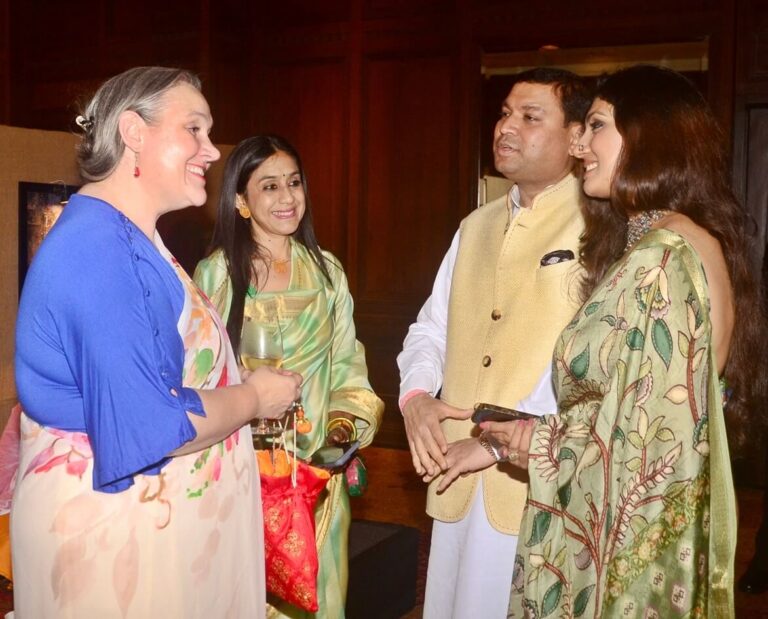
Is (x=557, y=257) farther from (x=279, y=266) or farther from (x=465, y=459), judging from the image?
(x=279, y=266)

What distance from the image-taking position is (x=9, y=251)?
3.40 m

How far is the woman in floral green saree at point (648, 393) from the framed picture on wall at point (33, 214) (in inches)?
90.0

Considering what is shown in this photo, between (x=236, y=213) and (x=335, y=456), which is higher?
(x=236, y=213)

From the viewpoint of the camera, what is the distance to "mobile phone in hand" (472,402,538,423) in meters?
1.88

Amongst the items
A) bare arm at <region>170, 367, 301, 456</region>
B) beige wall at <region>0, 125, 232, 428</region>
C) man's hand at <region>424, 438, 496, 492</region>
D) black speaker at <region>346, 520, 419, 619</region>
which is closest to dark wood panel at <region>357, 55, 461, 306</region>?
black speaker at <region>346, 520, 419, 619</region>

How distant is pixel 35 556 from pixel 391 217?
476 cm

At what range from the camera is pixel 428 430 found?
212cm

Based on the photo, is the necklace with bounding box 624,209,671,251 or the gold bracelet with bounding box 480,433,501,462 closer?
the necklace with bounding box 624,209,671,251

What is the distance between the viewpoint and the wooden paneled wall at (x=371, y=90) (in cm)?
575

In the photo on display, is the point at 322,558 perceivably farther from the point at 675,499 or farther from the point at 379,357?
the point at 379,357

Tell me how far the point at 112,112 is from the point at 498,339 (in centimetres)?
110

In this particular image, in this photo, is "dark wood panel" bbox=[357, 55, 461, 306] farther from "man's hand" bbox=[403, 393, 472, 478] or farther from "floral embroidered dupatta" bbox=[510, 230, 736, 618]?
"floral embroidered dupatta" bbox=[510, 230, 736, 618]

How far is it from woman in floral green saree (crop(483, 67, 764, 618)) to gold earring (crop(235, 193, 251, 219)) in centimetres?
132

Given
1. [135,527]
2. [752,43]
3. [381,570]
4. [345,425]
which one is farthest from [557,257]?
[752,43]
